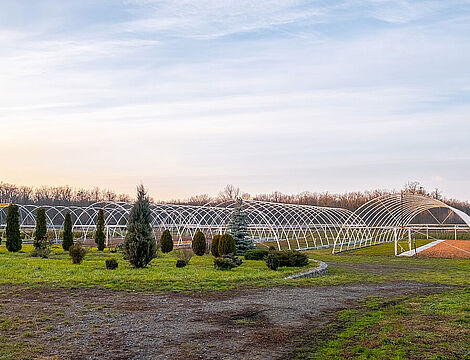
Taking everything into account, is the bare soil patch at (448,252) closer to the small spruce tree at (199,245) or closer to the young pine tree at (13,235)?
the small spruce tree at (199,245)

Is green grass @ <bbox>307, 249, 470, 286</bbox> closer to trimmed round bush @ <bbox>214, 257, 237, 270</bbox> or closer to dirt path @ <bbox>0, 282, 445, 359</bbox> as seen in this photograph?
dirt path @ <bbox>0, 282, 445, 359</bbox>

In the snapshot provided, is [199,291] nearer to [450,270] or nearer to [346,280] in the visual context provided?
[346,280]

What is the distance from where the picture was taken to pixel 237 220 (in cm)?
2916

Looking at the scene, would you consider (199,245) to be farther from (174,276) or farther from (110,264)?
(174,276)

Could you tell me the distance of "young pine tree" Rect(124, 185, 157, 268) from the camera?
1944cm

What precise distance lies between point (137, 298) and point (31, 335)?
174 inches

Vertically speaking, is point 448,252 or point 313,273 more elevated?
point 313,273

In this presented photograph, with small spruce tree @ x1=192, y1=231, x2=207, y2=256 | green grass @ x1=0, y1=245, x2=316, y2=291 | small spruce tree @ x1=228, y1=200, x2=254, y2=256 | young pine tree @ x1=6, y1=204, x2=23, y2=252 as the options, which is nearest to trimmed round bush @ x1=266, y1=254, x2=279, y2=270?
green grass @ x1=0, y1=245, x2=316, y2=291

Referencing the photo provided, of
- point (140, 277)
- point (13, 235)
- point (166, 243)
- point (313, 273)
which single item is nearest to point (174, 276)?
point (140, 277)

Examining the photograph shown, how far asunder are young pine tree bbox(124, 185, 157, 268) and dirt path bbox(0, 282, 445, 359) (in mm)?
5387

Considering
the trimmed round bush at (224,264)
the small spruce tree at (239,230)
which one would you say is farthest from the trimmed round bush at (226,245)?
the trimmed round bush at (224,264)

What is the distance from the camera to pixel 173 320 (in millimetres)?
10188

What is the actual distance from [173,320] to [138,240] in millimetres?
9601

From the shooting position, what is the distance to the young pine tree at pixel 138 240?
765 inches
